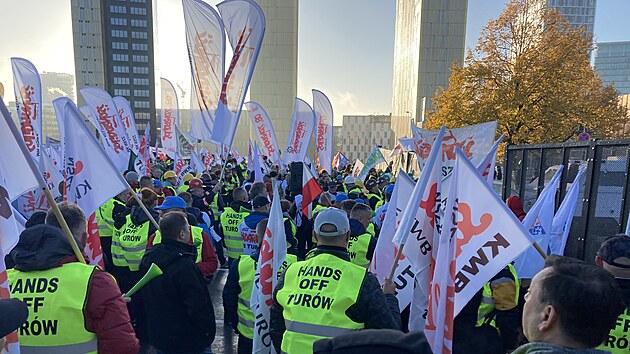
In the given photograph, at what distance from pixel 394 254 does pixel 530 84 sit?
14.7 metres

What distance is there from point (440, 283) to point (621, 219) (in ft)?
13.6

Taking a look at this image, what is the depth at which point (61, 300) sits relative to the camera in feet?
6.60

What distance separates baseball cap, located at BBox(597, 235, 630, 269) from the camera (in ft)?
7.89

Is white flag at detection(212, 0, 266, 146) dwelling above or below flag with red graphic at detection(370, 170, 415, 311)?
above

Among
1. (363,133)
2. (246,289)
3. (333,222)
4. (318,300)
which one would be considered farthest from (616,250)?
(363,133)

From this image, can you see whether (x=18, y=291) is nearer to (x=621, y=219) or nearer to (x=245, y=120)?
(x=621, y=219)

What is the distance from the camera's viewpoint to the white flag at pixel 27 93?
7.94 metres

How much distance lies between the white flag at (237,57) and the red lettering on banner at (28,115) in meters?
3.84

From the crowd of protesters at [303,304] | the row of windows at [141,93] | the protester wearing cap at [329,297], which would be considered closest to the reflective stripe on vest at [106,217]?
the crowd of protesters at [303,304]

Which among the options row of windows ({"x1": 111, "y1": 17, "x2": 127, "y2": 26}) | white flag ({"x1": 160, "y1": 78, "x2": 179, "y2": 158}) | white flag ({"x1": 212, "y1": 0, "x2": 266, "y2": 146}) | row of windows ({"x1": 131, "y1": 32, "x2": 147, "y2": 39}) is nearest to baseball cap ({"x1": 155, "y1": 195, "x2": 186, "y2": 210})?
white flag ({"x1": 212, "y1": 0, "x2": 266, "y2": 146})

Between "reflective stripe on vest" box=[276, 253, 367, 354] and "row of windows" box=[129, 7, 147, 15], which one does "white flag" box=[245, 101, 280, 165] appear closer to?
"reflective stripe on vest" box=[276, 253, 367, 354]

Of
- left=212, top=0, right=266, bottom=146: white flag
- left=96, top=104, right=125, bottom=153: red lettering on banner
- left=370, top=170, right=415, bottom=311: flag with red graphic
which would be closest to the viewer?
left=370, top=170, right=415, bottom=311: flag with red graphic

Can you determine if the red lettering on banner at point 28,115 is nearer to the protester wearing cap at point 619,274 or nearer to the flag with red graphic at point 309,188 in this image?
the flag with red graphic at point 309,188

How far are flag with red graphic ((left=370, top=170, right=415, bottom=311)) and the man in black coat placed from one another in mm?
1508
